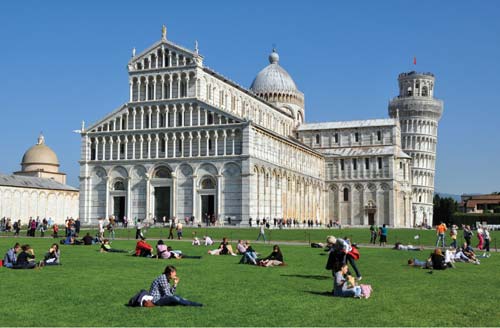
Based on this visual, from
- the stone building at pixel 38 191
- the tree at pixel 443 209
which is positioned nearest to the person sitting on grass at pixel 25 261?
the stone building at pixel 38 191

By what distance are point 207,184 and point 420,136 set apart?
64.1m

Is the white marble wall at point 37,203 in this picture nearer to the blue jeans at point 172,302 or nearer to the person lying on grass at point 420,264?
the person lying on grass at point 420,264

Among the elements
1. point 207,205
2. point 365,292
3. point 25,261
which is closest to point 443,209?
point 207,205

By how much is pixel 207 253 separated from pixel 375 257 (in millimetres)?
8415

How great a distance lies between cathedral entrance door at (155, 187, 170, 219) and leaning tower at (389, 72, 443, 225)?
62.7 meters

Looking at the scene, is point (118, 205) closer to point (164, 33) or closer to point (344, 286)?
point (164, 33)

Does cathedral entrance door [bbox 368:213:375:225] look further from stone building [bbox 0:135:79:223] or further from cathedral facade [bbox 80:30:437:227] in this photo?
stone building [bbox 0:135:79:223]

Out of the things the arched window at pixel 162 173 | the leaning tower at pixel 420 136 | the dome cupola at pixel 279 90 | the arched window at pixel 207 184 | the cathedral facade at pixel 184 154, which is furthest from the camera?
the leaning tower at pixel 420 136

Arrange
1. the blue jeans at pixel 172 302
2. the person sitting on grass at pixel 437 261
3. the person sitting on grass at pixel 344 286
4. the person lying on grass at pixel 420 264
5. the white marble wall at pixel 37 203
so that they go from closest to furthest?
the blue jeans at pixel 172 302
the person sitting on grass at pixel 344 286
the person sitting on grass at pixel 437 261
the person lying on grass at pixel 420 264
the white marble wall at pixel 37 203

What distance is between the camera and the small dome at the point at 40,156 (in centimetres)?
10612

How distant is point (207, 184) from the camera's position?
229ft

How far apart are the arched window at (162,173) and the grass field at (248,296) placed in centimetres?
4658

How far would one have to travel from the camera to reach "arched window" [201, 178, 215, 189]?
227 ft

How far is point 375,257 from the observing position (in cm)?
2942
